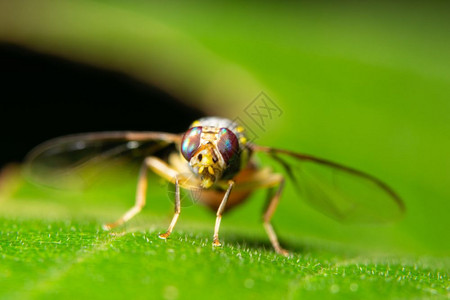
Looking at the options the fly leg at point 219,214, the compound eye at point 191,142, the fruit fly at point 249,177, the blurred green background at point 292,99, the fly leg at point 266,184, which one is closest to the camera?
the fly leg at point 219,214

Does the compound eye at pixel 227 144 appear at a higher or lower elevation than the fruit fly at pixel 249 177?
higher

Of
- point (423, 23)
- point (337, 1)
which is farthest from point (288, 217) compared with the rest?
point (337, 1)

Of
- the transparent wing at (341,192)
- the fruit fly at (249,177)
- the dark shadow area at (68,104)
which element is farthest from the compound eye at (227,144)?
the dark shadow area at (68,104)

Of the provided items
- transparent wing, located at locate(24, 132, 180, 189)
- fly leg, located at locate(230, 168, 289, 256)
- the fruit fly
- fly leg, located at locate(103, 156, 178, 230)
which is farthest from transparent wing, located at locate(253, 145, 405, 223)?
transparent wing, located at locate(24, 132, 180, 189)

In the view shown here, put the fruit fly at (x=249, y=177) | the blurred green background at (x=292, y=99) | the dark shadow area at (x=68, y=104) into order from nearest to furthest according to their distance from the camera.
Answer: the fruit fly at (x=249, y=177), the blurred green background at (x=292, y=99), the dark shadow area at (x=68, y=104)

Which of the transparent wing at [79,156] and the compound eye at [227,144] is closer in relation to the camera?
the compound eye at [227,144]

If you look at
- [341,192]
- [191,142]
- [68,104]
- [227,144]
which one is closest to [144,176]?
[191,142]

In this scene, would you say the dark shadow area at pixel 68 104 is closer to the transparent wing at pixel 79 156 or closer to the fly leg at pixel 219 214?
the transparent wing at pixel 79 156
